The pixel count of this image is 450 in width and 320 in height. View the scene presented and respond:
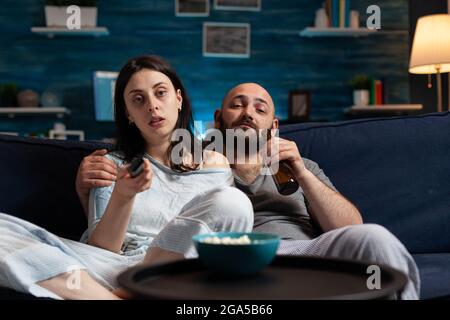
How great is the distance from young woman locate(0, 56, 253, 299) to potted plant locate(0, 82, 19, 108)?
9.11 feet

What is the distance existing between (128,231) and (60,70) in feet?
10.6

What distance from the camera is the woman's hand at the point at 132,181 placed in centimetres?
121

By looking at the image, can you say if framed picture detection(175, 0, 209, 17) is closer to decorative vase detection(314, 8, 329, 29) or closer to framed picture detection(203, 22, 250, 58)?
framed picture detection(203, 22, 250, 58)

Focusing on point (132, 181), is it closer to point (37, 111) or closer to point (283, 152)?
point (283, 152)

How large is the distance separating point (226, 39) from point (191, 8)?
0.36 m

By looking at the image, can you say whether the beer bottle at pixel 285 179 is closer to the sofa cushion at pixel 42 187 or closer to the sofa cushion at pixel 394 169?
the sofa cushion at pixel 394 169

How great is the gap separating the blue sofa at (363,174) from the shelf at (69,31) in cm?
265

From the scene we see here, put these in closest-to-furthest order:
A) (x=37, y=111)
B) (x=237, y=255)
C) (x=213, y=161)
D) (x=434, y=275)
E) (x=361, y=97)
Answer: (x=237, y=255), (x=434, y=275), (x=213, y=161), (x=37, y=111), (x=361, y=97)

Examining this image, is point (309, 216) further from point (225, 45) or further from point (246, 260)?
point (225, 45)

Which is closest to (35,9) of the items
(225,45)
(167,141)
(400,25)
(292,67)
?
(225,45)

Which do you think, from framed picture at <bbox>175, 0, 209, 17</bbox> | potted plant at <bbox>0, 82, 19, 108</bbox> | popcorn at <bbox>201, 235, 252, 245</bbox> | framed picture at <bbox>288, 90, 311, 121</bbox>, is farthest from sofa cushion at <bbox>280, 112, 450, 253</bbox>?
potted plant at <bbox>0, 82, 19, 108</bbox>

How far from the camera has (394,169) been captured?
6.23ft

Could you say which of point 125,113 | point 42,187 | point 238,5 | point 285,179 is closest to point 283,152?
point 285,179

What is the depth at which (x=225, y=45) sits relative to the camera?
15.2ft
